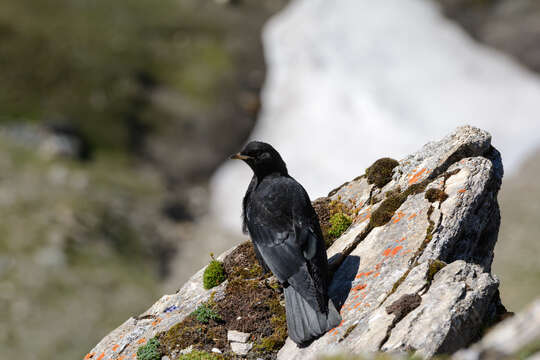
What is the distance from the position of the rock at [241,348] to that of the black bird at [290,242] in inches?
58.8

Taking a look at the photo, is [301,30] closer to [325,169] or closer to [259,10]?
[259,10]

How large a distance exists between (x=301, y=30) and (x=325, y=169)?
25.7m

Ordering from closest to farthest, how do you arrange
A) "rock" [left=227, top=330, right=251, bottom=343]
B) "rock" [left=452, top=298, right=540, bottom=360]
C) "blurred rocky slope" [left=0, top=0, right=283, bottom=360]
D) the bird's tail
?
1. "rock" [left=452, top=298, right=540, bottom=360]
2. the bird's tail
3. "rock" [left=227, top=330, right=251, bottom=343]
4. "blurred rocky slope" [left=0, top=0, right=283, bottom=360]

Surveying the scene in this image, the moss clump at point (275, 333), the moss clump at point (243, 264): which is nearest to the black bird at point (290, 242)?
the moss clump at point (275, 333)

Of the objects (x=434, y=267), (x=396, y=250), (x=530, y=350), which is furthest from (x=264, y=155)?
(x=530, y=350)

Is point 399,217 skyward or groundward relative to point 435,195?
skyward

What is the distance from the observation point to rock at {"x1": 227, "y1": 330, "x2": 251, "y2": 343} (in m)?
15.2

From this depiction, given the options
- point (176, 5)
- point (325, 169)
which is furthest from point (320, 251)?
point (176, 5)

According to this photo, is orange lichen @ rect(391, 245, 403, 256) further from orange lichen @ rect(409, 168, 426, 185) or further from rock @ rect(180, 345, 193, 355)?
rock @ rect(180, 345, 193, 355)

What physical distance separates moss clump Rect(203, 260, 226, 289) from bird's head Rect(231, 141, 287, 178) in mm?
3106

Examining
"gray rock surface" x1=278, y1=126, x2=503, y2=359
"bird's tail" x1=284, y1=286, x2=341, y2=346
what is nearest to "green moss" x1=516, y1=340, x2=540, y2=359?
"gray rock surface" x1=278, y1=126, x2=503, y2=359

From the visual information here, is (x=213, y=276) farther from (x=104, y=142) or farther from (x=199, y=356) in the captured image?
(x=104, y=142)

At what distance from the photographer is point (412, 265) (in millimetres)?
14695

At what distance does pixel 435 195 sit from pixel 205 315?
22.9ft
